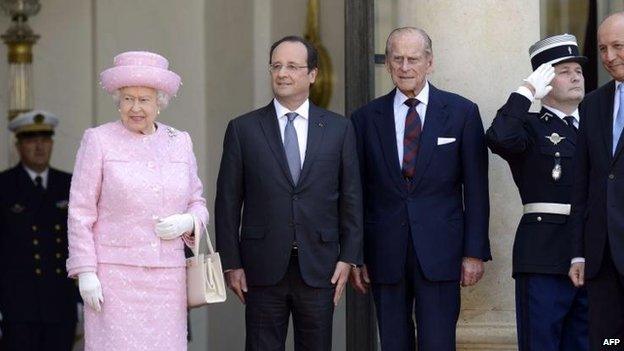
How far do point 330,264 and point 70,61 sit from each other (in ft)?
11.6

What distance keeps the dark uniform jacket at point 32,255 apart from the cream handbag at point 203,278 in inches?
84.5

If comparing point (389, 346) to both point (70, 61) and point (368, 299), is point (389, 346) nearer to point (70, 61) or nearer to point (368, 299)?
point (368, 299)

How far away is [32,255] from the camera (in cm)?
875

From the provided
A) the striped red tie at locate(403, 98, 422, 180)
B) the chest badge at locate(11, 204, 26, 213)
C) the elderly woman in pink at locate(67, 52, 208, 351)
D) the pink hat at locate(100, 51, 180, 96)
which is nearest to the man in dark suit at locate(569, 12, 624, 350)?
the striped red tie at locate(403, 98, 422, 180)

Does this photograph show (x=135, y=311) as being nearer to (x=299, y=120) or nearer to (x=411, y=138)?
(x=299, y=120)

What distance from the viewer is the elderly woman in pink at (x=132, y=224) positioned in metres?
6.55

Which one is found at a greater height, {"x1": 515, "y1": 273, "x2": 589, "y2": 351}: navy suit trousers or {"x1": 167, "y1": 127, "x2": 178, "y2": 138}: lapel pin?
{"x1": 167, "y1": 127, "x2": 178, "y2": 138}: lapel pin

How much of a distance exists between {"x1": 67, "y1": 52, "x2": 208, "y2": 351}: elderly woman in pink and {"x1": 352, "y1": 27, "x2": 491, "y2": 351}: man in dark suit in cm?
91

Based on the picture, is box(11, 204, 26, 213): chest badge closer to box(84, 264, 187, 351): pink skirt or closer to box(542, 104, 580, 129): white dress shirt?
box(84, 264, 187, 351): pink skirt

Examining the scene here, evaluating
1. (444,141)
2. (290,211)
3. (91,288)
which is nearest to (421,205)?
(444,141)

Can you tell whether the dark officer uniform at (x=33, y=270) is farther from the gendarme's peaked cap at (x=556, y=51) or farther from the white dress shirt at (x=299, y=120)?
the gendarme's peaked cap at (x=556, y=51)

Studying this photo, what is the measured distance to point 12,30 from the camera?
9836mm

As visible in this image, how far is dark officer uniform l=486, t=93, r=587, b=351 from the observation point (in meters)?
7.09

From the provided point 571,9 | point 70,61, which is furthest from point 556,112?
point 70,61
